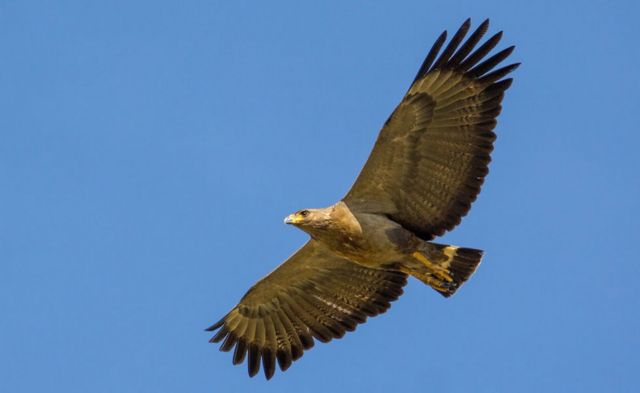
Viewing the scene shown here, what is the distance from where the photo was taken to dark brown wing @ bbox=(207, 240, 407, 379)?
17.6 metres

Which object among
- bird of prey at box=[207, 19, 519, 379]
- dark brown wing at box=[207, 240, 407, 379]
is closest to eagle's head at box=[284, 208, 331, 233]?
bird of prey at box=[207, 19, 519, 379]

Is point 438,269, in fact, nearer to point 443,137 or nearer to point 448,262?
point 448,262

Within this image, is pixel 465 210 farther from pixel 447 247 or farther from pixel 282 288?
pixel 282 288

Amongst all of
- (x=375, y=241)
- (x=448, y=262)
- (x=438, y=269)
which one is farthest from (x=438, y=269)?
(x=375, y=241)

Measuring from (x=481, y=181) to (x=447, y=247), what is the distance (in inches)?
40.0

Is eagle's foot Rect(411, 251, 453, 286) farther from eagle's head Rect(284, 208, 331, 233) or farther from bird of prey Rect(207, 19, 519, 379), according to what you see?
eagle's head Rect(284, 208, 331, 233)

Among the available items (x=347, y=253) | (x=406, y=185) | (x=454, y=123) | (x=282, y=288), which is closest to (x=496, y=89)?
(x=454, y=123)

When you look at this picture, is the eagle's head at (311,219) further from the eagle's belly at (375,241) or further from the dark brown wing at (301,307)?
the dark brown wing at (301,307)

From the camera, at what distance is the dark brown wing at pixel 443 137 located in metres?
16.4

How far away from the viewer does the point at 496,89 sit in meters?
16.4

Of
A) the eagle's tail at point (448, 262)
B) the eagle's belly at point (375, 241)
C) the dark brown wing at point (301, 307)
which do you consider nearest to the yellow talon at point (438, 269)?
the eagle's tail at point (448, 262)

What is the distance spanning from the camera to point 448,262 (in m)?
16.8

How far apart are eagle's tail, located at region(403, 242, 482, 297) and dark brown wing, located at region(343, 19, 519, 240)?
0.27 metres

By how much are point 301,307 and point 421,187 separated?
267cm
